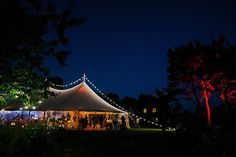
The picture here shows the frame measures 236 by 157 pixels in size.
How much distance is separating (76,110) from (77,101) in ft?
3.11

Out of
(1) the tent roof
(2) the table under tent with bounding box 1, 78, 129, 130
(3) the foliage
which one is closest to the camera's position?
(3) the foliage

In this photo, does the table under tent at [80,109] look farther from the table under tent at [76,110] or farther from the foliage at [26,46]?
the foliage at [26,46]

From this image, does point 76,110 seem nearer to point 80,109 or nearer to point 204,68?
point 80,109

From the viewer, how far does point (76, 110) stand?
2217cm

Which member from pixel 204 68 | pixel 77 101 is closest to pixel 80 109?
pixel 77 101

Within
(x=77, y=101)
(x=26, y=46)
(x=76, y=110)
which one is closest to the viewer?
(x=26, y=46)

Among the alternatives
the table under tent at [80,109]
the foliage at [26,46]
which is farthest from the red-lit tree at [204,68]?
the foliage at [26,46]

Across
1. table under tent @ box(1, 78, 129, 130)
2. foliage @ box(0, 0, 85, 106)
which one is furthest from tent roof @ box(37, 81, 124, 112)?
foliage @ box(0, 0, 85, 106)

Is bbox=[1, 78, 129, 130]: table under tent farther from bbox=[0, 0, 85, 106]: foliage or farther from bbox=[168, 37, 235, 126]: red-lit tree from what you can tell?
bbox=[0, 0, 85, 106]: foliage

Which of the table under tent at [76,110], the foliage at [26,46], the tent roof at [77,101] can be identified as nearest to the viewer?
the foliage at [26,46]

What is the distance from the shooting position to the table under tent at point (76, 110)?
22422mm

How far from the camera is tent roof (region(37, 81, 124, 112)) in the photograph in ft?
73.2

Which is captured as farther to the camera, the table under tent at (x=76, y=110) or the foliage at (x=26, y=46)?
the table under tent at (x=76, y=110)

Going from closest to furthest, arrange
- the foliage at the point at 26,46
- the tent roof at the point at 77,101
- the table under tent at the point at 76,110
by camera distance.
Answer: the foliage at the point at 26,46
the tent roof at the point at 77,101
the table under tent at the point at 76,110
